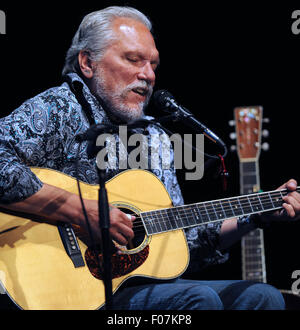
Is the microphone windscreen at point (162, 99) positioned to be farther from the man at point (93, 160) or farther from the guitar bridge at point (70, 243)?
the guitar bridge at point (70, 243)

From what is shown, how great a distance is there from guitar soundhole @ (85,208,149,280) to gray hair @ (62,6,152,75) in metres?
1.00

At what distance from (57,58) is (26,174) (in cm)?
146

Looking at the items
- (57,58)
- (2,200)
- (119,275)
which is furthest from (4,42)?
(119,275)

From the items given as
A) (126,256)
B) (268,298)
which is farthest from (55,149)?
(268,298)

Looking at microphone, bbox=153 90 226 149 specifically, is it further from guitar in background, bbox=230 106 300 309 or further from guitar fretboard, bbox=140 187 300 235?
guitar in background, bbox=230 106 300 309

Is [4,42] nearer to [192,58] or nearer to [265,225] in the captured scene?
[192,58]

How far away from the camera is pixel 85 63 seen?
2479mm

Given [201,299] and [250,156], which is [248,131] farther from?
[201,299]

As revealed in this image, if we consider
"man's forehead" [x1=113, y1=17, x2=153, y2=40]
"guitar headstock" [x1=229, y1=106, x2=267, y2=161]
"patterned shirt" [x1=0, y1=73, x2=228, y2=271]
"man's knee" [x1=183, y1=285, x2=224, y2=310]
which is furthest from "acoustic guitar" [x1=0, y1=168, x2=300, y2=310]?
"guitar headstock" [x1=229, y1=106, x2=267, y2=161]

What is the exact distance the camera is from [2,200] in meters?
1.73

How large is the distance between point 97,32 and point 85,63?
0.64ft

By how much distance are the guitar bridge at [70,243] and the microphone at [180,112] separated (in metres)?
0.73

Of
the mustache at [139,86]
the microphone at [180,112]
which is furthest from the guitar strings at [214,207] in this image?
the mustache at [139,86]

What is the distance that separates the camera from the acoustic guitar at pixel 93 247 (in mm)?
1702
